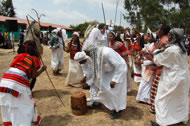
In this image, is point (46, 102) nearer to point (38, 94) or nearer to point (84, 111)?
point (38, 94)

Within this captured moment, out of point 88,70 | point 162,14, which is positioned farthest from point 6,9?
point 88,70

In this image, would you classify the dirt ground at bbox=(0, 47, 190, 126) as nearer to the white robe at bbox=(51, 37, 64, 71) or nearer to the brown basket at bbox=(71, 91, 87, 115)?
the brown basket at bbox=(71, 91, 87, 115)

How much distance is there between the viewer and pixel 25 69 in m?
2.48

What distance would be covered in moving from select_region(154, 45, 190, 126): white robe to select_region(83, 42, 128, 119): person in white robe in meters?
0.69

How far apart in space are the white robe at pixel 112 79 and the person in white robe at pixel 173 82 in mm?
675

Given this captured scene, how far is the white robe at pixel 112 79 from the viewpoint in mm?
2988

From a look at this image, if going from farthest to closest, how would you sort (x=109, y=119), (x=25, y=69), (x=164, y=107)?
(x=109, y=119)
(x=164, y=107)
(x=25, y=69)

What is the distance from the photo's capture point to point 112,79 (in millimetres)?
3020

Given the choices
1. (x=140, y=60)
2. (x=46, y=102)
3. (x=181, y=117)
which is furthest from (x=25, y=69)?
(x=140, y=60)

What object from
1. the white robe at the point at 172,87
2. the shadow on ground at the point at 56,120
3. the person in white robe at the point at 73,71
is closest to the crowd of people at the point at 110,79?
the white robe at the point at 172,87

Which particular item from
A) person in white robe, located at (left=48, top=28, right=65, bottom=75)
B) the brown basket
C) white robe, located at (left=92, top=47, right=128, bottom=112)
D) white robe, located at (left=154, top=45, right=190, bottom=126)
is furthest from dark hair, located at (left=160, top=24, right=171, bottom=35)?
person in white robe, located at (left=48, top=28, right=65, bottom=75)

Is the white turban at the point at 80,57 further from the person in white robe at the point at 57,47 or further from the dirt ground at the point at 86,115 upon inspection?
the person in white robe at the point at 57,47

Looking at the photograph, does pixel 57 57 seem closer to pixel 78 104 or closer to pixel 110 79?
pixel 78 104

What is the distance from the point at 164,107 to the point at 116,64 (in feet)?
3.70
